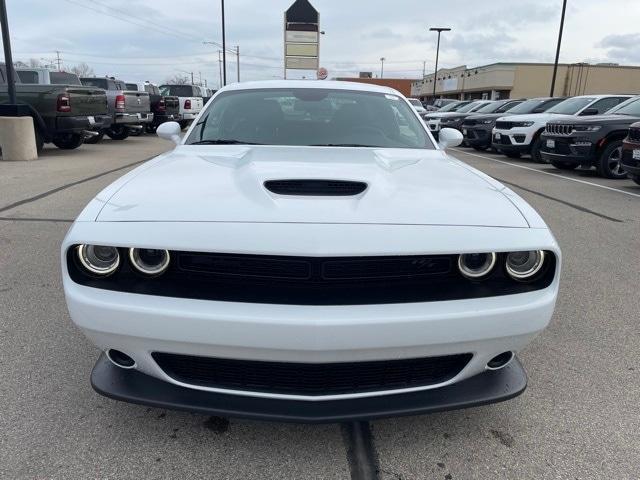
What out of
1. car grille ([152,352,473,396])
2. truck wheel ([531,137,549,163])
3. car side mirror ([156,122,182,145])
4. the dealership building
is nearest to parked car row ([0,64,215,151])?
car side mirror ([156,122,182,145])

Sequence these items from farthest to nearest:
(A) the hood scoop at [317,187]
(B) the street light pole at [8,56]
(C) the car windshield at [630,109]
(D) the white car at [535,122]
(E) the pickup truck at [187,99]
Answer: (E) the pickup truck at [187,99], (D) the white car at [535,122], (B) the street light pole at [8,56], (C) the car windshield at [630,109], (A) the hood scoop at [317,187]

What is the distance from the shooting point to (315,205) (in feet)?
6.67

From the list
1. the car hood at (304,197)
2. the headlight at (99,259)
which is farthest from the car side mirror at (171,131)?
the headlight at (99,259)

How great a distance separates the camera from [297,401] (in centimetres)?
197

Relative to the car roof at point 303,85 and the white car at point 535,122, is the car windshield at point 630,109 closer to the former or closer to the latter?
the white car at point 535,122

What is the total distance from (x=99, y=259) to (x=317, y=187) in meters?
0.92

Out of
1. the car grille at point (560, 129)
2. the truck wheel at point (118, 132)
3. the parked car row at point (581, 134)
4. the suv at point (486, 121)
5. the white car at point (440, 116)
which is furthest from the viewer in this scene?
the white car at point (440, 116)

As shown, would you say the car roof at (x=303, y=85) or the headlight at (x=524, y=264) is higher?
the car roof at (x=303, y=85)

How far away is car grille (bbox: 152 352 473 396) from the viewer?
1.98m

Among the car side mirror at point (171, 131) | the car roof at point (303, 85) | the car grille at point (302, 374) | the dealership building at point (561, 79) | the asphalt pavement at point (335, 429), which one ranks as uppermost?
the dealership building at point (561, 79)

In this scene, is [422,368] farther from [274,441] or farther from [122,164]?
[122,164]

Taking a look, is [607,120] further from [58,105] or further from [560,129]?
[58,105]

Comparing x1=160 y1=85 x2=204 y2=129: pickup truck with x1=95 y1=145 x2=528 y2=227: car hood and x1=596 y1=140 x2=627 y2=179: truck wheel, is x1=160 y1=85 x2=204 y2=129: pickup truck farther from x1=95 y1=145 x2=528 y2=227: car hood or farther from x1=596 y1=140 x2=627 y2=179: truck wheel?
x1=95 y1=145 x2=528 y2=227: car hood

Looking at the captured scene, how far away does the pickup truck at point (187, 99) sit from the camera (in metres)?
23.1
